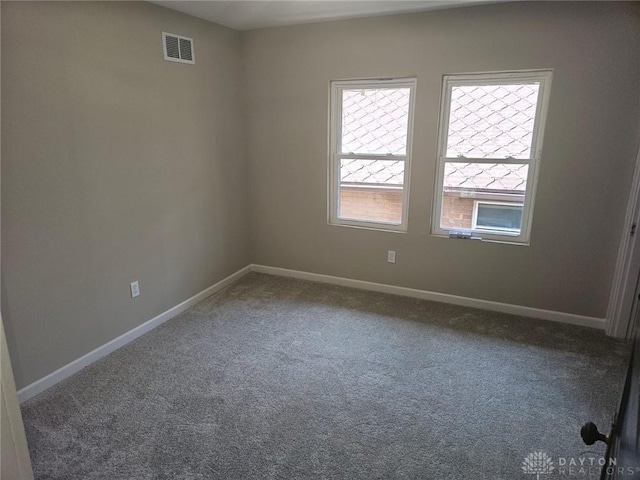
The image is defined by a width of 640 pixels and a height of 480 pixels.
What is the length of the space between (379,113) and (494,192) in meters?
1.25

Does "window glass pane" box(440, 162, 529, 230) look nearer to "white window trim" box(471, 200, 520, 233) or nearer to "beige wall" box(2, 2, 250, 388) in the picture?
"white window trim" box(471, 200, 520, 233)

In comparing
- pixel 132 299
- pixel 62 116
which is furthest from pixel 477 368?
pixel 62 116

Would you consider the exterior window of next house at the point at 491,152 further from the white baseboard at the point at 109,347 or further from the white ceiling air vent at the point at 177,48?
the white baseboard at the point at 109,347

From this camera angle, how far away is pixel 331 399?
229 centimetres

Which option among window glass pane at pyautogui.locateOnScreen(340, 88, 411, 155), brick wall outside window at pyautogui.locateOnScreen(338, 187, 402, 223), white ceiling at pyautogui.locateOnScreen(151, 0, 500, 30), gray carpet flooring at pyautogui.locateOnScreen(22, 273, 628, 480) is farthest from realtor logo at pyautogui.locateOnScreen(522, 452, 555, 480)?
white ceiling at pyautogui.locateOnScreen(151, 0, 500, 30)

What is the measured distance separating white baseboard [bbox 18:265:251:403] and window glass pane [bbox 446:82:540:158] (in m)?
2.67

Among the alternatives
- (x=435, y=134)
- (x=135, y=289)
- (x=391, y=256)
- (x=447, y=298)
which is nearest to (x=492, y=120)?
(x=435, y=134)

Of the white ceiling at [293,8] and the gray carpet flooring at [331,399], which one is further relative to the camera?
the white ceiling at [293,8]

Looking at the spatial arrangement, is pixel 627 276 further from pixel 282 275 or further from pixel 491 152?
pixel 282 275

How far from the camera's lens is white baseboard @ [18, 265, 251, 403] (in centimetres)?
232

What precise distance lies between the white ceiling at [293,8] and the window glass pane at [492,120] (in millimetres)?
670

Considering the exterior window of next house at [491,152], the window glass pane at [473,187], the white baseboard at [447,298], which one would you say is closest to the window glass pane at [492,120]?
the exterior window of next house at [491,152]

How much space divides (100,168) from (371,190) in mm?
2316

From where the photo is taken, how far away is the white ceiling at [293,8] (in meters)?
2.87
